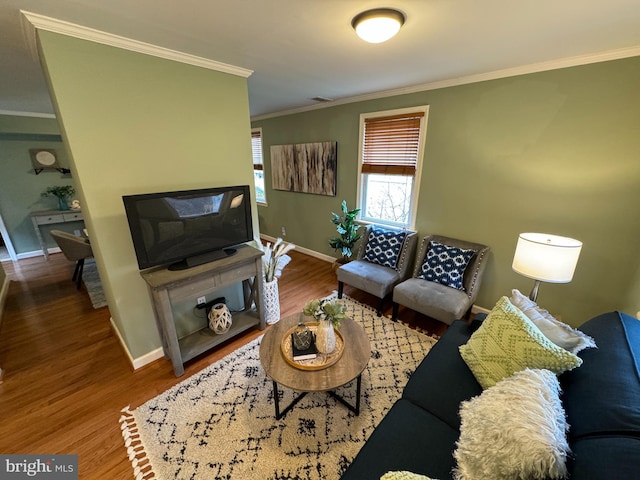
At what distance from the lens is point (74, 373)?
→ 6.68ft

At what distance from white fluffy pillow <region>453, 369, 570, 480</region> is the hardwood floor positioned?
1595mm

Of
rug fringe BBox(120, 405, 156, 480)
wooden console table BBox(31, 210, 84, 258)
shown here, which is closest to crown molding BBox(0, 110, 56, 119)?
wooden console table BBox(31, 210, 84, 258)

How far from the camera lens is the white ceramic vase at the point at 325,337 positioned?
61.2 inches

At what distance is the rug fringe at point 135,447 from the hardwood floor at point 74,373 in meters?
0.03

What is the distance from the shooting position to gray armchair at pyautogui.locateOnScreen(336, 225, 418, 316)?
2706 millimetres

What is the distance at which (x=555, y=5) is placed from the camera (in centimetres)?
126

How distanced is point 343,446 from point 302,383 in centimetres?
52

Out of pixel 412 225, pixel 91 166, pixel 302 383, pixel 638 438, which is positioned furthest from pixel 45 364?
pixel 412 225

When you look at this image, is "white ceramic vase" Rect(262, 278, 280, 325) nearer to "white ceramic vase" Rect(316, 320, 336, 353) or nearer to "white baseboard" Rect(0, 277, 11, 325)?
"white ceramic vase" Rect(316, 320, 336, 353)

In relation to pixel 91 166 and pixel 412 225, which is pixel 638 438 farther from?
pixel 91 166

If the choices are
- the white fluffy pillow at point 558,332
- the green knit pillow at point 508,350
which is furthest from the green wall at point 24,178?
the white fluffy pillow at point 558,332

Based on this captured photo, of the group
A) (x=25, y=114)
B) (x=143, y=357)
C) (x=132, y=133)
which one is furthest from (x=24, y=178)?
(x=143, y=357)

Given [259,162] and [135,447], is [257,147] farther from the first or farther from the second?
[135,447]
